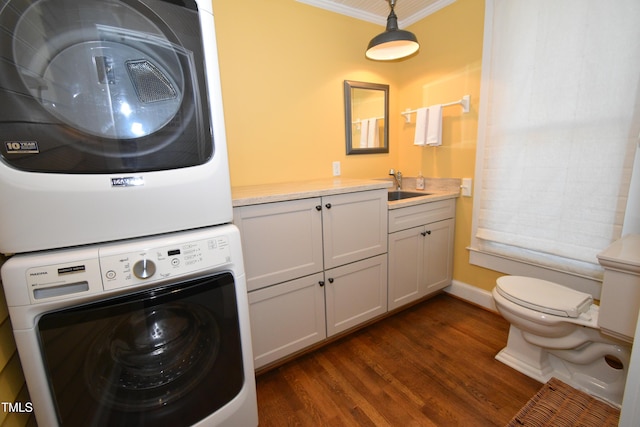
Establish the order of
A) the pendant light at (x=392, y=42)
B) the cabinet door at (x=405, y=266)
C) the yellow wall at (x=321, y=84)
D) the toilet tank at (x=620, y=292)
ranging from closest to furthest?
the toilet tank at (x=620, y=292), the pendant light at (x=392, y=42), the yellow wall at (x=321, y=84), the cabinet door at (x=405, y=266)

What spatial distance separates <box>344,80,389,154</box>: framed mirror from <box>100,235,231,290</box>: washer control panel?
172cm

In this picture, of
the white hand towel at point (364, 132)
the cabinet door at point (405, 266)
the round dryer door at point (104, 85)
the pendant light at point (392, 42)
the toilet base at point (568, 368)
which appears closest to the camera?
the round dryer door at point (104, 85)

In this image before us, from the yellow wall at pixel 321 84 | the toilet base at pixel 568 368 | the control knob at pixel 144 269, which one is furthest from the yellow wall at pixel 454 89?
the control knob at pixel 144 269

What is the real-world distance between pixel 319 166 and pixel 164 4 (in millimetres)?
1556

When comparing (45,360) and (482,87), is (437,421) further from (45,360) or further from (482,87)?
(482,87)

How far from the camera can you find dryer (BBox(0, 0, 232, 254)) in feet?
2.32

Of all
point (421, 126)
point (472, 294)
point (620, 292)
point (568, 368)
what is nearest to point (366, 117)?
point (421, 126)

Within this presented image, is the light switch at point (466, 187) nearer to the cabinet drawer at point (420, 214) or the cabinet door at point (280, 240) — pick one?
the cabinet drawer at point (420, 214)

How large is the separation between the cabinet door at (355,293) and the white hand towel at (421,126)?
1047 mm

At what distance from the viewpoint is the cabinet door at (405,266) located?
2008 millimetres

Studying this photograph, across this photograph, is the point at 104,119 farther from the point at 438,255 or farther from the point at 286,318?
the point at 438,255

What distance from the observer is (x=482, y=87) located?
2.00 m

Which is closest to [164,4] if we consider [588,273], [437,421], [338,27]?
[338,27]

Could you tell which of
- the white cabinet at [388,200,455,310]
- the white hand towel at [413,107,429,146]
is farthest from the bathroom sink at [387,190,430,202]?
the white hand towel at [413,107,429,146]
